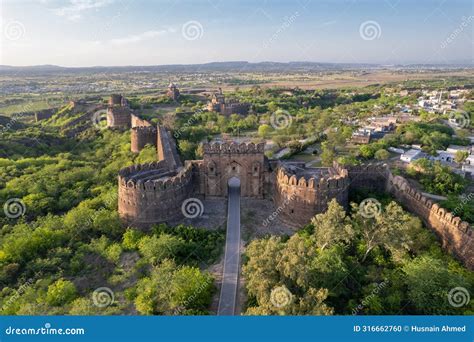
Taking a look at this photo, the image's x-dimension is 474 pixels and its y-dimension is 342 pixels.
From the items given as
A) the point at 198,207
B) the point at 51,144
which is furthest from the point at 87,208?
the point at 51,144

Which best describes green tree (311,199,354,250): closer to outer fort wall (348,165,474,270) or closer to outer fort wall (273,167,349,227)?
outer fort wall (273,167,349,227)

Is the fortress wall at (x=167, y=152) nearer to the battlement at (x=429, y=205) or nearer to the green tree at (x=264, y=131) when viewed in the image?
the green tree at (x=264, y=131)

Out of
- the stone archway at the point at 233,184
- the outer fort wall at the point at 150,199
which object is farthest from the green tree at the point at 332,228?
the outer fort wall at the point at 150,199

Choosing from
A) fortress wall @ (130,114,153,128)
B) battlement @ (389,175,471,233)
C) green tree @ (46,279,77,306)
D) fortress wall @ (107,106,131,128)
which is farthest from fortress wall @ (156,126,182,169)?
fortress wall @ (107,106,131,128)

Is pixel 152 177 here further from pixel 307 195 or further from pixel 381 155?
pixel 381 155

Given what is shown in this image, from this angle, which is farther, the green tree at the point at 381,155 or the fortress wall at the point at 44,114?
the fortress wall at the point at 44,114
